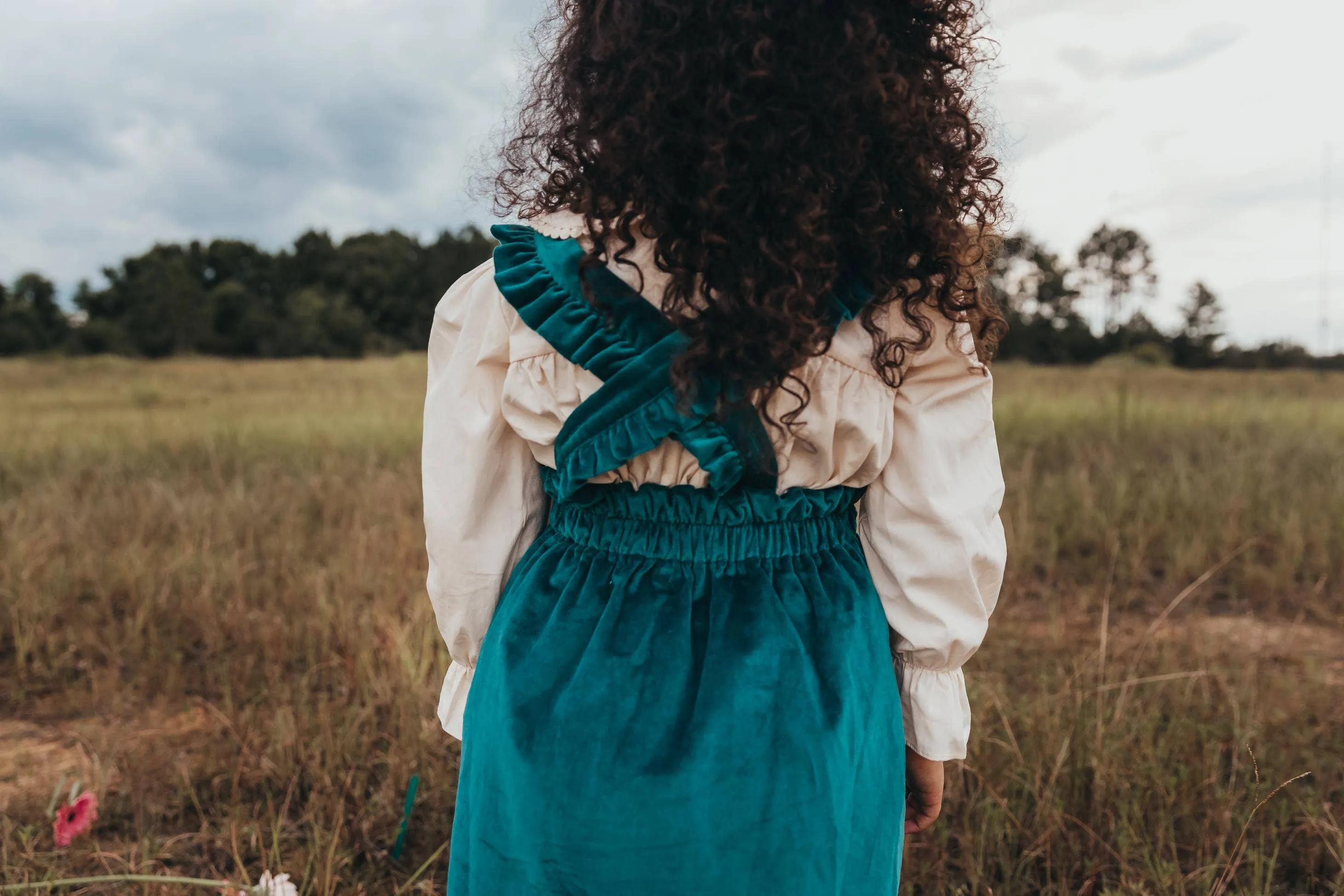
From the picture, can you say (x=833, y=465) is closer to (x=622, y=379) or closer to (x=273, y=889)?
(x=622, y=379)

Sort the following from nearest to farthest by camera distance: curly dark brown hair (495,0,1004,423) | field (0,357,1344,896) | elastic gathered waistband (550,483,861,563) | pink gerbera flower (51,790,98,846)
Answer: curly dark brown hair (495,0,1004,423) → elastic gathered waistband (550,483,861,563) → pink gerbera flower (51,790,98,846) → field (0,357,1344,896)

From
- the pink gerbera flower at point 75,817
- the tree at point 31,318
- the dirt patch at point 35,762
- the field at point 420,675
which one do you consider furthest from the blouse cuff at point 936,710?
the tree at point 31,318

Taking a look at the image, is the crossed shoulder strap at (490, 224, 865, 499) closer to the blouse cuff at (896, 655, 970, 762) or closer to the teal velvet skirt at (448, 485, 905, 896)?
the teal velvet skirt at (448, 485, 905, 896)

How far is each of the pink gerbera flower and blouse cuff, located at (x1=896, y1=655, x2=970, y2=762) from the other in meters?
1.57

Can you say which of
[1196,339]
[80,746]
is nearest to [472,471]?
[80,746]

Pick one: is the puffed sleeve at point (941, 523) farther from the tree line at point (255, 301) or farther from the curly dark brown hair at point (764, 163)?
the tree line at point (255, 301)

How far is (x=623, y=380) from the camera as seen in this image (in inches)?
39.5

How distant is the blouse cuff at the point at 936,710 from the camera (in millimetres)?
1175

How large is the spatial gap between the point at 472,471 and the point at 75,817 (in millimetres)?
1291

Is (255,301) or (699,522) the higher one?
(255,301)

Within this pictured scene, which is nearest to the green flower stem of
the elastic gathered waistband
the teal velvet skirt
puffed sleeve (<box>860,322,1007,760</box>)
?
the teal velvet skirt

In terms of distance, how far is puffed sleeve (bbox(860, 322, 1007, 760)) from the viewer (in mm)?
1109

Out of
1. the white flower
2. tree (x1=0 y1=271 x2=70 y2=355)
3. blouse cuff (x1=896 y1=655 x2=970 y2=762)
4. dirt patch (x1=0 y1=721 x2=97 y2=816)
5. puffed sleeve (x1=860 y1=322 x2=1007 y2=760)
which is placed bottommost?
dirt patch (x1=0 y1=721 x2=97 y2=816)

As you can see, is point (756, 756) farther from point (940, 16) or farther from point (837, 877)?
point (940, 16)
